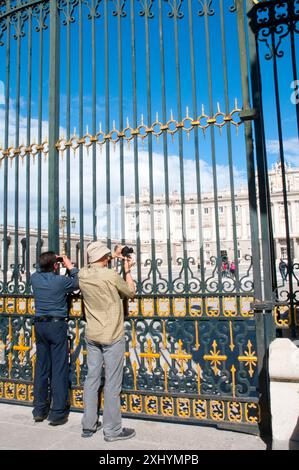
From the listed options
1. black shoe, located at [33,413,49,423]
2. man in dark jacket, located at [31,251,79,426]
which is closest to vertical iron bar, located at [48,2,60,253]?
man in dark jacket, located at [31,251,79,426]

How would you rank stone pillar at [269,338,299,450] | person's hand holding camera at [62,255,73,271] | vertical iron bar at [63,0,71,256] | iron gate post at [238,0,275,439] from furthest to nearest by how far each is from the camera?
1. vertical iron bar at [63,0,71,256]
2. person's hand holding camera at [62,255,73,271]
3. iron gate post at [238,0,275,439]
4. stone pillar at [269,338,299,450]

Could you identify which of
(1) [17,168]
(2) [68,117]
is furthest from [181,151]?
(1) [17,168]

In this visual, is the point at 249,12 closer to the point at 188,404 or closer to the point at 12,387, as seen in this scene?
the point at 188,404

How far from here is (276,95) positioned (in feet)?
15.2

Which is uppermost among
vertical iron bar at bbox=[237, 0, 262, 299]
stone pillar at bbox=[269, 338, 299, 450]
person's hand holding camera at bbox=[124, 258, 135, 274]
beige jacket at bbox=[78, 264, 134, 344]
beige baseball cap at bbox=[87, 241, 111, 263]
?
vertical iron bar at bbox=[237, 0, 262, 299]

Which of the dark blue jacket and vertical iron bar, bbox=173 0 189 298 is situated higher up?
vertical iron bar, bbox=173 0 189 298

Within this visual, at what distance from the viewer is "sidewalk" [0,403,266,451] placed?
3.94m

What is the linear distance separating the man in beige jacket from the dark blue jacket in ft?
1.55

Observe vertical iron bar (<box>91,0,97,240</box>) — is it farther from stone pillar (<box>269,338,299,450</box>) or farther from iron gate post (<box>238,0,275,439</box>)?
stone pillar (<box>269,338,299,450</box>)

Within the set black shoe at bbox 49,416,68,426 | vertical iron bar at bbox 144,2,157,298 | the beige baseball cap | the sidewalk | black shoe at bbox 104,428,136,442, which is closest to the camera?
the sidewalk

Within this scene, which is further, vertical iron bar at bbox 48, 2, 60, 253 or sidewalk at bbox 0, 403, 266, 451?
vertical iron bar at bbox 48, 2, 60, 253

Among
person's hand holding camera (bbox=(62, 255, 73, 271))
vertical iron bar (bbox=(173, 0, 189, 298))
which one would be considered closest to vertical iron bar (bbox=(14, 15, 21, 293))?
person's hand holding camera (bbox=(62, 255, 73, 271))

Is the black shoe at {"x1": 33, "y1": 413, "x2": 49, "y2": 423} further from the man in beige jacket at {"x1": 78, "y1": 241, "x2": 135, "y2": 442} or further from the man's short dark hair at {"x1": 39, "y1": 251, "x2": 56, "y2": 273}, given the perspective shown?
the man's short dark hair at {"x1": 39, "y1": 251, "x2": 56, "y2": 273}
